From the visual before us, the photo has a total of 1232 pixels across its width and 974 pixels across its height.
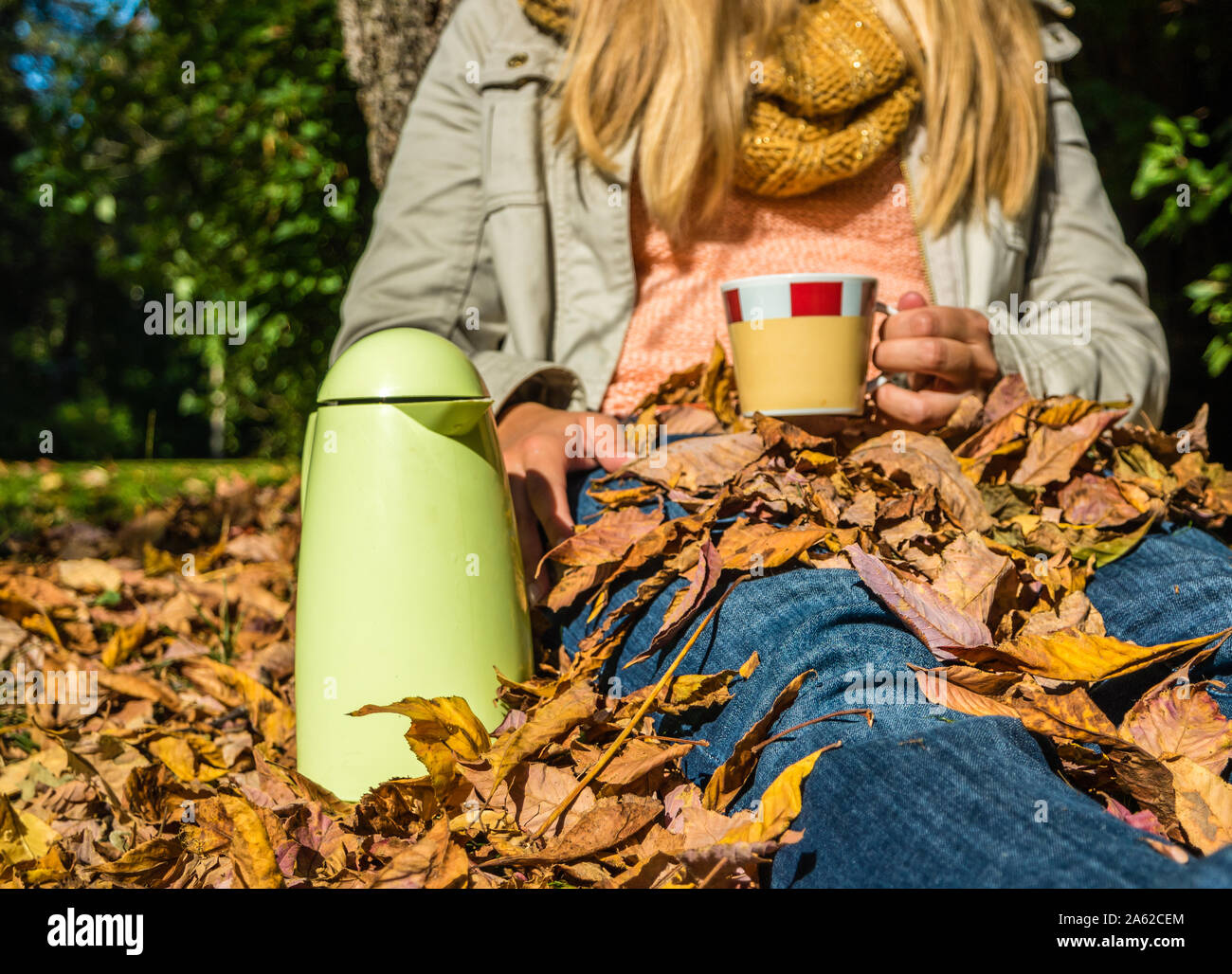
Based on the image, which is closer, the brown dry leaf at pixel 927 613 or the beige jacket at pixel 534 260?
the brown dry leaf at pixel 927 613

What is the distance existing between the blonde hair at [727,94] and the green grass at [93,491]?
1.65 metres

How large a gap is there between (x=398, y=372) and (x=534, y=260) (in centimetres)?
72

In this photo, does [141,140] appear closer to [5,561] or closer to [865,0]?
[5,561]

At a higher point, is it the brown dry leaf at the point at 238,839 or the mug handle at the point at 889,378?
the mug handle at the point at 889,378

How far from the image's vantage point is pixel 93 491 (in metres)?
3.03

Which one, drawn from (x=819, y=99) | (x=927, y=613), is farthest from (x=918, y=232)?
(x=927, y=613)

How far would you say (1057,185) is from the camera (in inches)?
69.8

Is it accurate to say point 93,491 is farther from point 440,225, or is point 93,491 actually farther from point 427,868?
point 427,868

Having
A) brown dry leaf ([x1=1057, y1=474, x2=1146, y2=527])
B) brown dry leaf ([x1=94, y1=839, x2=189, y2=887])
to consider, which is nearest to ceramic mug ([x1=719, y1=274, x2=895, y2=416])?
brown dry leaf ([x1=1057, y1=474, x2=1146, y2=527])

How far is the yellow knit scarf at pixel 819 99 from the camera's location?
1.50 metres

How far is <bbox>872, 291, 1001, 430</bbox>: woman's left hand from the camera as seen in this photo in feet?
4.00

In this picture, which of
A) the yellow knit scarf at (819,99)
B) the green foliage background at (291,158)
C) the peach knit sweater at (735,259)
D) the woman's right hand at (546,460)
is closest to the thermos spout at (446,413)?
the woman's right hand at (546,460)

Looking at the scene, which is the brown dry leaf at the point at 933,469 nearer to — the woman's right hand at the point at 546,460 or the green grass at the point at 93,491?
the woman's right hand at the point at 546,460
